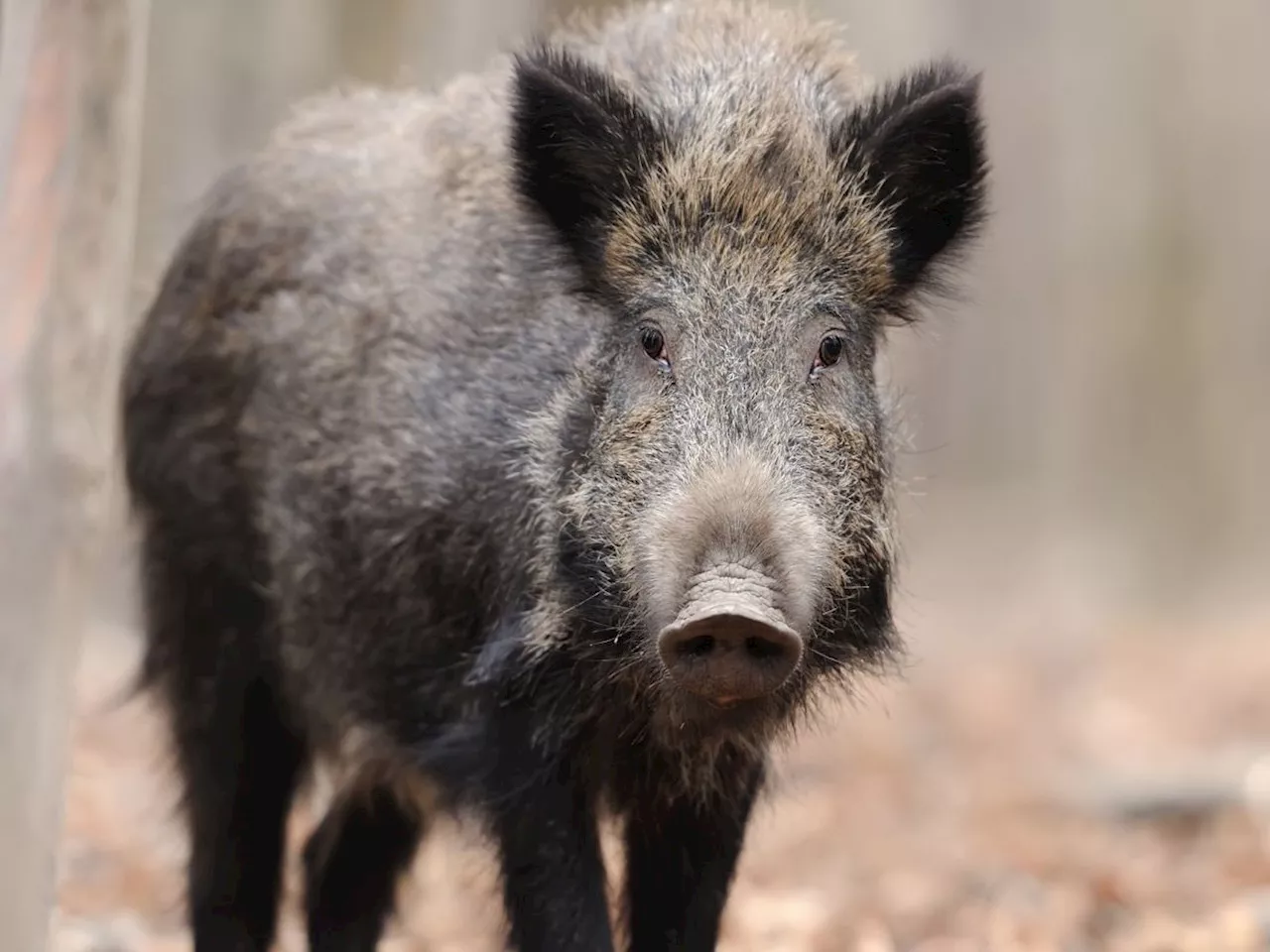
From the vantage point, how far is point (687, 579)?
3428 millimetres

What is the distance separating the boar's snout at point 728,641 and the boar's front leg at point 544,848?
2.93 ft

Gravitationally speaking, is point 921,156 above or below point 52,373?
above

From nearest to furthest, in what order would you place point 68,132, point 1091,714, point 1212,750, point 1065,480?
point 68,132 → point 1212,750 → point 1091,714 → point 1065,480

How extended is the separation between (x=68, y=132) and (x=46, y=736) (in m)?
1.20

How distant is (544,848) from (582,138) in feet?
5.05

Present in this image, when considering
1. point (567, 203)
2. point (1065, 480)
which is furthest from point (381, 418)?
point (1065, 480)

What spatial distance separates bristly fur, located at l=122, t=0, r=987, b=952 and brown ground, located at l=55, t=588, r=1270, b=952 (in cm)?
39

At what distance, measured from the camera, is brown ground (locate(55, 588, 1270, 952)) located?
19.4 feet

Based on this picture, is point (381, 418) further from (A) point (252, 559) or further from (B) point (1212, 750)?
(B) point (1212, 750)

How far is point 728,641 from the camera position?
331 cm

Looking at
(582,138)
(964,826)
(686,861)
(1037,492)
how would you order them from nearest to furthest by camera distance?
(582,138) → (686,861) → (964,826) → (1037,492)

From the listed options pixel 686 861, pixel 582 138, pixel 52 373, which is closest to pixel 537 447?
pixel 582 138

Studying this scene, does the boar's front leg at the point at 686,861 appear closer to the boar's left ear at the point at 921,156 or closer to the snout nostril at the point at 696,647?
the snout nostril at the point at 696,647

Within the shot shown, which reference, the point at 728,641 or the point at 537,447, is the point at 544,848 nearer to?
the point at 537,447
